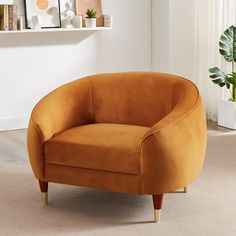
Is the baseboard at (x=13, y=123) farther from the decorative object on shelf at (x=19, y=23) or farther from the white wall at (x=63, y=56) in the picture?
the decorative object on shelf at (x=19, y=23)

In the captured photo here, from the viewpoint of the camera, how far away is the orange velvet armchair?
3.40 metres

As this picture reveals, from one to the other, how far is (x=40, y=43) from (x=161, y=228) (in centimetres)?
288

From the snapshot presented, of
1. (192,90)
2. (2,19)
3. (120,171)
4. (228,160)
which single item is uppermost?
(2,19)

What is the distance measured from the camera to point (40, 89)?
5.87 metres

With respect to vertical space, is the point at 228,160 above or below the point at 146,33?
below

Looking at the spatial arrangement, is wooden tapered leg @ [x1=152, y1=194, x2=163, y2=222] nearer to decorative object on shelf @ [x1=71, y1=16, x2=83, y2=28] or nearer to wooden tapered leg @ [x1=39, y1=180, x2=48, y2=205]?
wooden tapered leg @ [x1=39, y1=180, x2=48, y2=205]

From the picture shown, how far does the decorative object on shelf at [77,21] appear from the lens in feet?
18.9

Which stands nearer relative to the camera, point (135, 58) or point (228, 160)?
point (228, 160)

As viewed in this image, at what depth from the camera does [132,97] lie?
407 centimetres

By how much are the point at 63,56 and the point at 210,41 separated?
1.40 meters

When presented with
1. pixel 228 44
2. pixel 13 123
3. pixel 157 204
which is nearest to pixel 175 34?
pixel 228 44

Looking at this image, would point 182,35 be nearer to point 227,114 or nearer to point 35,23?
point 227,114

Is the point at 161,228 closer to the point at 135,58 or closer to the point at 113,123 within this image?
the point at 113,123

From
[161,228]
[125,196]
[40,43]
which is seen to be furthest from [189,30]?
[161,228]
